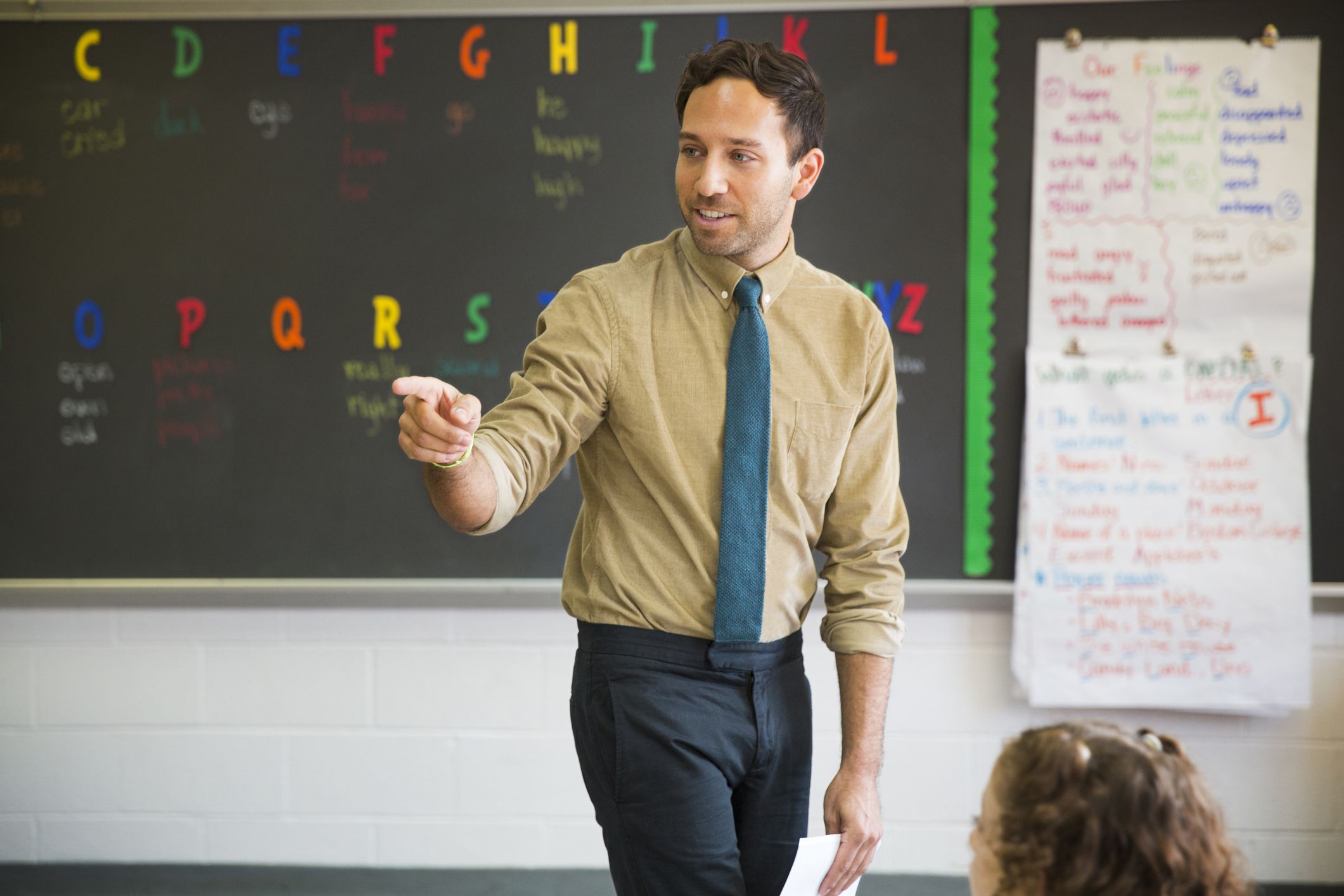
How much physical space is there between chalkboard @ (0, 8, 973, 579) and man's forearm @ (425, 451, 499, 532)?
1357 millimetres

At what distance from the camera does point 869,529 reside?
149cm

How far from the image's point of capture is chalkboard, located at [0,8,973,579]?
8.27ft

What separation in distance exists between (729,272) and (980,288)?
127 centimetres

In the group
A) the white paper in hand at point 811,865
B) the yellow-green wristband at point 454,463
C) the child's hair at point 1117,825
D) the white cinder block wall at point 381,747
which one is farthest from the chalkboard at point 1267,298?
the yellow-green wristband at point 454,463

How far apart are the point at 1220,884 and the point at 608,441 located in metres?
0.84

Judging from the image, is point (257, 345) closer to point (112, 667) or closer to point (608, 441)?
point (112, 667)

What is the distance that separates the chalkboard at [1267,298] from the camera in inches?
97.0

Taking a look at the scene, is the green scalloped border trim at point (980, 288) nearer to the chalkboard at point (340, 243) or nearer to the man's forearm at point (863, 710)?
the chalkboard at point (340, 243)

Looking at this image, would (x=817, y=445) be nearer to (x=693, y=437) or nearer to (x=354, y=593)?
(x=693, y=437)

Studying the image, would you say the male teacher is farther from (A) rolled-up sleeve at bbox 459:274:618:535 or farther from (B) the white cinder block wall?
(B) the white cinder block wall

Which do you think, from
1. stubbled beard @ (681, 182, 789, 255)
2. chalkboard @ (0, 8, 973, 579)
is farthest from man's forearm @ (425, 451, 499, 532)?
chalkboard @ (0, 8, 973, 579)

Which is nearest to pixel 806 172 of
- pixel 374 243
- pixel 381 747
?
pixel 374 243

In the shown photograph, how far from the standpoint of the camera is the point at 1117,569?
2.53m

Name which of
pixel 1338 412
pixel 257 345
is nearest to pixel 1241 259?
pixel 1338 412
